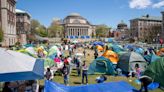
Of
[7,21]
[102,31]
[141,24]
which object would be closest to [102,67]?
[7,21]

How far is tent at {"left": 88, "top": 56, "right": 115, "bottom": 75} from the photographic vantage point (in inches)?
862

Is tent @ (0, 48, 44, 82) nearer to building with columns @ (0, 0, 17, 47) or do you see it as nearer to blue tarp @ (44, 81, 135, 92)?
blue tarp @ (44, 81, 135, 92)

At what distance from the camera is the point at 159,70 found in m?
16.5

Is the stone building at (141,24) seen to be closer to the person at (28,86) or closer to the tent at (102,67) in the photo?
the tent at (102,67)

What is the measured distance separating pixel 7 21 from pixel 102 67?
172 ft

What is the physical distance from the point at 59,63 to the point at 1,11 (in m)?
50.0

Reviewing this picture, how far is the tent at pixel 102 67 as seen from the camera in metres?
21.9

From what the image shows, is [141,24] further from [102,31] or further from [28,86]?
[28,86]

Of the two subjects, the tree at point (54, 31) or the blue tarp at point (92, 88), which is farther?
the tree at point (54, 31)

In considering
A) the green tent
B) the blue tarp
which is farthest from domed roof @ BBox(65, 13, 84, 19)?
the blue tarp

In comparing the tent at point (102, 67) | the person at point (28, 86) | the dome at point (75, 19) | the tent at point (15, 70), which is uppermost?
the dome at point (75, 19)

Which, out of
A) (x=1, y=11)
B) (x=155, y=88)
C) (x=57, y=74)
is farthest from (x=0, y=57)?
(x=1, y=11)

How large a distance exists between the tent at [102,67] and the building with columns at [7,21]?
47592mm

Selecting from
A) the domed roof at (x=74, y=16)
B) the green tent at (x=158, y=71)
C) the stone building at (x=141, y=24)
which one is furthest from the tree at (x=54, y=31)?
the green tent at (x=158, y=71)
